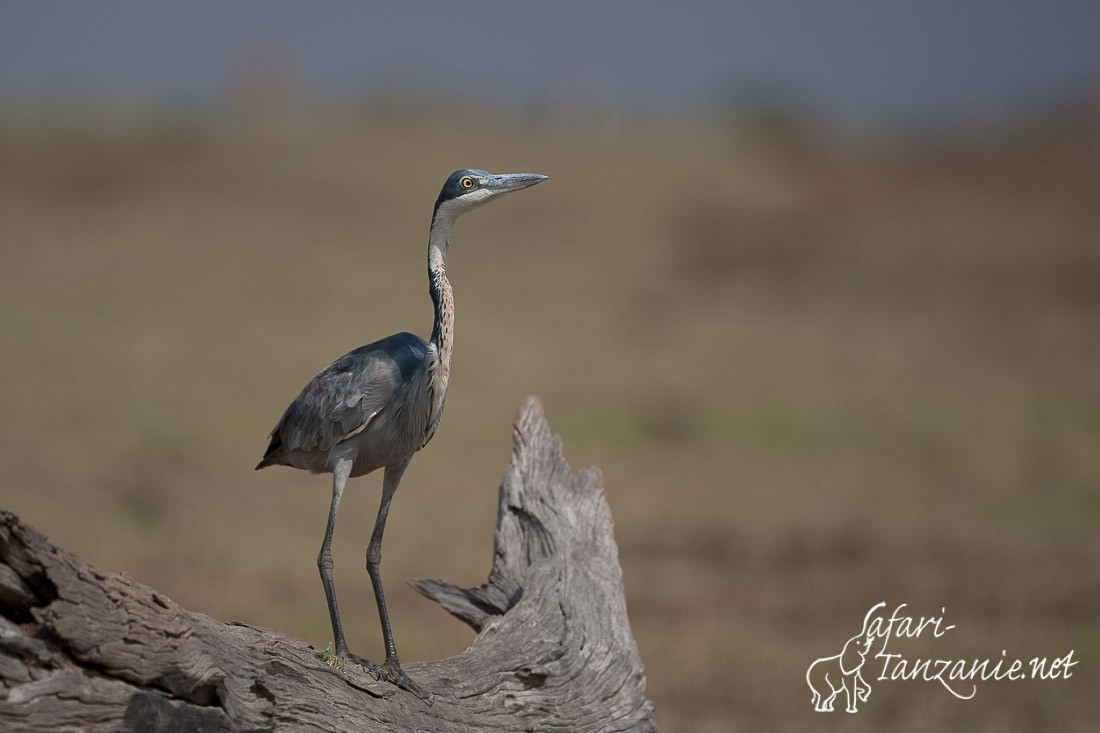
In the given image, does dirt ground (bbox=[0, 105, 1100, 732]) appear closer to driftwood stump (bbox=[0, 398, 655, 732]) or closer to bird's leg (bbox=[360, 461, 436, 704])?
driftwood stump (bbox=[0, 398, 655, 732])

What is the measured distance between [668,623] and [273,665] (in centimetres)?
590

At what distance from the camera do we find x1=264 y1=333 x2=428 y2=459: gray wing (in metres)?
5.24

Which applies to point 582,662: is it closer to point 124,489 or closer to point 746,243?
point 124,489

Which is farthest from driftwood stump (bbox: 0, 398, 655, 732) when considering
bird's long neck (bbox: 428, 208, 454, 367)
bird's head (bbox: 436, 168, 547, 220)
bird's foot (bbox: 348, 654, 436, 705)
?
bird's head (bbox: 436, 168, 547, 220)

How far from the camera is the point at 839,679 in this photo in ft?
27.0

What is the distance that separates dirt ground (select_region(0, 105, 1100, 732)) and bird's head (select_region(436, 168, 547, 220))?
3.69m

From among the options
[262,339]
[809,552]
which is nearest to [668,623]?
[809,552]

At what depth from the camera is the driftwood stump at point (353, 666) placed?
364cm

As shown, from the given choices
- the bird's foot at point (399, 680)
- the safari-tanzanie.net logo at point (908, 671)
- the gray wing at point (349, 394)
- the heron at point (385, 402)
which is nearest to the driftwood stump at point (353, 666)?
the bird's foot at point (399, 680)

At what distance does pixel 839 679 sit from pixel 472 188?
187 inches

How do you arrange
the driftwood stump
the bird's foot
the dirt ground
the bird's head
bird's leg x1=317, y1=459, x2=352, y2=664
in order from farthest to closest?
the dirt ground, the bird's head, bird's leg x1=317, y1=459, x2=352, y2=664, the bird's foot, the driftwood stump

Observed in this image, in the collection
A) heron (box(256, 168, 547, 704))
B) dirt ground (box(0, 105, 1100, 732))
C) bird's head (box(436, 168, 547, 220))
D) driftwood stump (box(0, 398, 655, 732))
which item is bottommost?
driftwood stump (box(0, 398, 655, 732))

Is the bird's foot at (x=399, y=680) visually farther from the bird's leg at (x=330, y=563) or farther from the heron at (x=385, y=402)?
the bird's leg at (x=330, y=563)

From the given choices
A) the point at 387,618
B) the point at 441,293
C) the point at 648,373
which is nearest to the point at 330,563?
the point at 387,618
